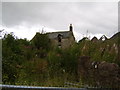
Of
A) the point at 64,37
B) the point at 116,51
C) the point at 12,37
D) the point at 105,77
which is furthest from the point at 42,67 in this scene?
the point at 64,37

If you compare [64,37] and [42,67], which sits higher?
[64,37]

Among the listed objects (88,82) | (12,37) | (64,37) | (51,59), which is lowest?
(88,82)

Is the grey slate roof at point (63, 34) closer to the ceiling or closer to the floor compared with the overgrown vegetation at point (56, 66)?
closer to the ceiling

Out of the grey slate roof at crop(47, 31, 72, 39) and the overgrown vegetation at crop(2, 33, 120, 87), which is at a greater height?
the grey slate roof at crop(47, 31, 72, 39)

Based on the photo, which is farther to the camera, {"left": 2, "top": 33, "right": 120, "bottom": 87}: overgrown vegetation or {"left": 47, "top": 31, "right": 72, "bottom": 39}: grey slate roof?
{"left": 47, "top": 31, "right": 72, "bottom": 39}: grey slate roof

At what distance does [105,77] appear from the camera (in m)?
3.07

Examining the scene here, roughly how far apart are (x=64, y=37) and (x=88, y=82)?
2823cm

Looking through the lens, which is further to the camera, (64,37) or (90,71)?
(64,37)

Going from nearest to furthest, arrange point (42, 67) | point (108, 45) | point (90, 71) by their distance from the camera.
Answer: point (90, 71) < point (108, 45) < point (42, 67)

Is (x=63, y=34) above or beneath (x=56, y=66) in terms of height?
above

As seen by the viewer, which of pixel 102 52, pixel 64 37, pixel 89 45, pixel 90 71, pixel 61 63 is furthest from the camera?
pixel 64 37

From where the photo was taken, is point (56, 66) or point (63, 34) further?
point (63, 34)

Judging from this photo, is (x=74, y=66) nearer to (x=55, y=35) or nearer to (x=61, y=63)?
(x=61, y=63)

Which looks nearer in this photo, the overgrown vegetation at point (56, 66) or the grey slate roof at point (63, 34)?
the overgrown vegetation at point (56, 66)
